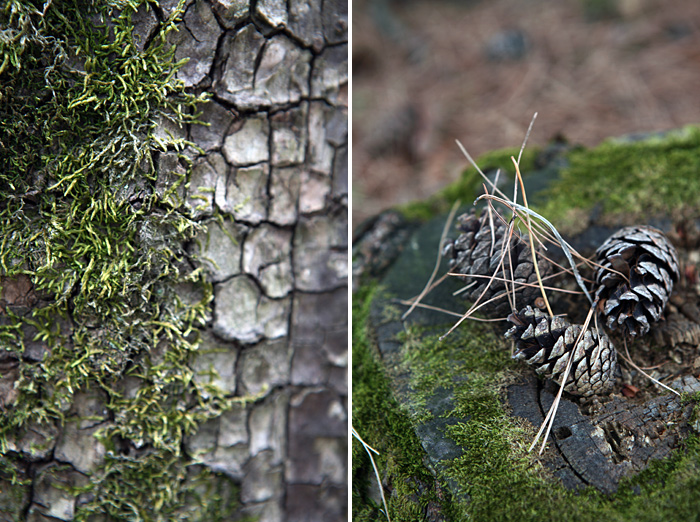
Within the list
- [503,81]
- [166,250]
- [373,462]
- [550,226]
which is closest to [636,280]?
[550,226]

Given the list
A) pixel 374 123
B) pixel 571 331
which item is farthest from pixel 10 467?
pixel 374 123

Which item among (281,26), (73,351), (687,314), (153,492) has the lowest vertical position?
(153,492)

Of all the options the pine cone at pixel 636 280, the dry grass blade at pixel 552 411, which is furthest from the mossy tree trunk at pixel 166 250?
the pine cone at pixel 636 280

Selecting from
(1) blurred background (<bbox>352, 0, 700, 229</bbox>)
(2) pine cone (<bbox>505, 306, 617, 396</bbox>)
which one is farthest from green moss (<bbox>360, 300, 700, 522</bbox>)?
(1) blurred background (<bbox>352, 0, 700, 229</bbox>)

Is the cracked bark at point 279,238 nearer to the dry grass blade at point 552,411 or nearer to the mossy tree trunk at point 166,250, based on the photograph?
the mossy tree trunk at point 166,250

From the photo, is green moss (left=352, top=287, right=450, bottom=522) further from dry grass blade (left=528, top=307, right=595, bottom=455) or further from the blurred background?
the blurred background

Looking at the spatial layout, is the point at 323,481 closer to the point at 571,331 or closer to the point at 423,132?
the point at 571,331
